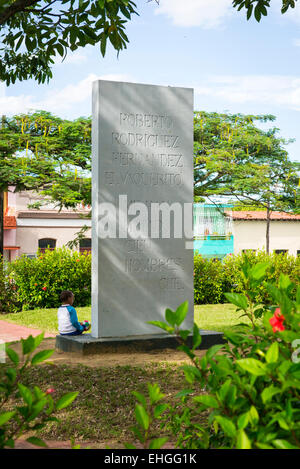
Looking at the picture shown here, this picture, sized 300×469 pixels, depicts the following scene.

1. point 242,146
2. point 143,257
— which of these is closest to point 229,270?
point 242,146

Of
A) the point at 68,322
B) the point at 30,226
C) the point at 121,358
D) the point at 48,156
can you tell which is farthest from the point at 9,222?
the point at 121,358

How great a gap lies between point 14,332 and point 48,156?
7657 mm

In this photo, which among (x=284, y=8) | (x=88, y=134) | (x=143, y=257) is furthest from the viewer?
(x=88, y=134)

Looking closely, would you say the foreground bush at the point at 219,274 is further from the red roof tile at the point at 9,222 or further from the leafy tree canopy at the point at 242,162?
the red roof tile at the point at 9,222

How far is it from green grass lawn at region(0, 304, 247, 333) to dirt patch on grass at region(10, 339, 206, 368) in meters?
3.57

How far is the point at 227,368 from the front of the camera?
1818mm

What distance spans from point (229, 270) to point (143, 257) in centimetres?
930

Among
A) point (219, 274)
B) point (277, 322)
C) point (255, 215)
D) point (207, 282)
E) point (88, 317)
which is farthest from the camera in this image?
point (255, 215)

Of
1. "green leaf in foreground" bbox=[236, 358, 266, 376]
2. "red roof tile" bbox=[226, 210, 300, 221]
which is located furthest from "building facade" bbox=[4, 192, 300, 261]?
"green leaf in foreground" bbox=[236, 358, 266, 376]

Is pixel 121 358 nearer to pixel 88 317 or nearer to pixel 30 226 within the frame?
pixel 88 317

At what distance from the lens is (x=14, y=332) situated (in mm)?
10859

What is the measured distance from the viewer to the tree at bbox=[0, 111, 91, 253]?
15945 mm
